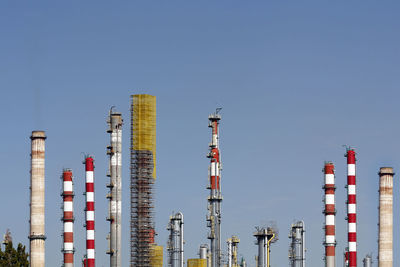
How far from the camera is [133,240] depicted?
253 ft

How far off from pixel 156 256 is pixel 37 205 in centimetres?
2037

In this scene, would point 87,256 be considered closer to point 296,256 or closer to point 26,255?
point 26,255

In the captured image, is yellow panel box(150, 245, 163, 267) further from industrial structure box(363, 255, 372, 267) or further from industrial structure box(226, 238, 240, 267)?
industrial structure box(363, 255, 372, 267)

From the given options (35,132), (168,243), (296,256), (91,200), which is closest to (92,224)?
(91,200)

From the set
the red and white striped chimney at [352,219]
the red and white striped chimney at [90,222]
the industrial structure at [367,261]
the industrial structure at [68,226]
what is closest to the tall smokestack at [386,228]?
the red and white striped chimney at [352,219]

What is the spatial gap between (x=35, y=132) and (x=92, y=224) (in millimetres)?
7701

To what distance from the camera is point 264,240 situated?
70.4 metres

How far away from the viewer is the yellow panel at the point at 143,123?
80.9 metres

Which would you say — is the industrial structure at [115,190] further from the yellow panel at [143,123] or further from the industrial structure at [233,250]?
the industrial structure at [233,250]

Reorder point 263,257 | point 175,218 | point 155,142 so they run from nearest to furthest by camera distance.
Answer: point 263,257 → point 175,218 → point 155,142

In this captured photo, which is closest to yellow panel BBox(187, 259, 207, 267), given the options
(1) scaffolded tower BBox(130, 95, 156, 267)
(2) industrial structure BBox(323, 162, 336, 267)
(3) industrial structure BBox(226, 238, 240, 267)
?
(3) industrial structure BBox(226, 238, 240, 267)

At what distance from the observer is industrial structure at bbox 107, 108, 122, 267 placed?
72312 millimetres

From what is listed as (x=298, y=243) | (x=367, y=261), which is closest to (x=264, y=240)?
(x=298, y=243)

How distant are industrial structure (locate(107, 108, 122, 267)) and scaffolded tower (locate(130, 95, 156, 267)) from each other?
398 centimetres
